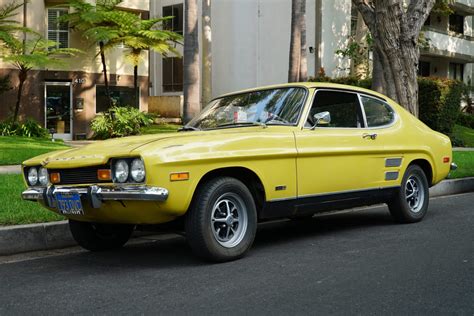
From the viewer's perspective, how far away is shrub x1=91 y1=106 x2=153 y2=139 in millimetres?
21703

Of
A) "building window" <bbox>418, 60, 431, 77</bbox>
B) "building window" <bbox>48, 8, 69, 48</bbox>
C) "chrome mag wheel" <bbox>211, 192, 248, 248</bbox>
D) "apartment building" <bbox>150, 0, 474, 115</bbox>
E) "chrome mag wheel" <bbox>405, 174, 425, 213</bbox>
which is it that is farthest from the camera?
"building window" <bbox>418, 60, 431, 77</bbox>

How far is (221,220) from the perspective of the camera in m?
5.27

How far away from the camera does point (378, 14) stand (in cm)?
1211

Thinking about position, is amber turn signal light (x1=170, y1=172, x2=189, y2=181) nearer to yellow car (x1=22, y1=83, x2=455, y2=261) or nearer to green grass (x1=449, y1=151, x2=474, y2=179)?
yellow car (x1=22, y1=83, x2=455, y2=261)

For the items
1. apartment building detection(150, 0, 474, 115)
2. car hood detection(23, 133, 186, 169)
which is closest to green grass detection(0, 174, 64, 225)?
car hood detection(23, 133, 186, 169)

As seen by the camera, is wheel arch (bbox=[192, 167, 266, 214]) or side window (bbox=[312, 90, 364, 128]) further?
side window (bbox=[312, 90, 364, 128])

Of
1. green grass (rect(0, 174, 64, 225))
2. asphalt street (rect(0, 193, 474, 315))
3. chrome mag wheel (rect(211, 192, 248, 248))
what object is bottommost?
asphalt street (rect(0, 193, 474, 315))

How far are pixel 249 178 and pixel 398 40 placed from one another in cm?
762

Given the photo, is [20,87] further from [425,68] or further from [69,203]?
[425,68]

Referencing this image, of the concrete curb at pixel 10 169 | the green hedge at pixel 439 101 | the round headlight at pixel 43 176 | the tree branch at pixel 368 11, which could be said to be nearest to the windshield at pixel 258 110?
the round headlight at pixel 43 176

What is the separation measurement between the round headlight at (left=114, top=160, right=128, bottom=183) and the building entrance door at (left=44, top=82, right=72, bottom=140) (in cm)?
1895

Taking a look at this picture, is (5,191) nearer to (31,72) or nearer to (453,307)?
(453,307)

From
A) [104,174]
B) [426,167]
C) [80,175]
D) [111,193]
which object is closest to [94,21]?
[426,167]

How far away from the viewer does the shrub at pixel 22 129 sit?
19.3 metres
